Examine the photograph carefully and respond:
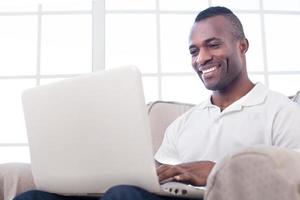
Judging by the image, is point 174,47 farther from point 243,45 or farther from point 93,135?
point 93,135

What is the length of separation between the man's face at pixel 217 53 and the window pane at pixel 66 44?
1259mm

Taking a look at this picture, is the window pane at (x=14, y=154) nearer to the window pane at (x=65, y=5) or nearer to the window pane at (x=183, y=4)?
the window pane at (x=65, y=5)

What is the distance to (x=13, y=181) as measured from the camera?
119 centimetres

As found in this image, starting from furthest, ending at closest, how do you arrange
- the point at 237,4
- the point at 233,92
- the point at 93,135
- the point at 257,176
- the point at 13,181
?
the point at 237,4 → the point at 233,92 → the point at 13,181 → the point at 93,135 → the point at 257,176

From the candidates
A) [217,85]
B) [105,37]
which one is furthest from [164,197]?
[105,37]

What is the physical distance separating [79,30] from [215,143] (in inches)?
60.8

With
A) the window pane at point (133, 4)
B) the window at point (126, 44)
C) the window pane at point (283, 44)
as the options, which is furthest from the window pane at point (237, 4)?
the window pane at point (133, 4)

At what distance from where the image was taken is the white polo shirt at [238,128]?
110cm

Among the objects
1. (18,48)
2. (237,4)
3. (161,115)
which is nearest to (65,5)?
(18,48)

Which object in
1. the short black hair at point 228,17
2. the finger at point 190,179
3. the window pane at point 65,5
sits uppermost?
the window pane at point 65,5

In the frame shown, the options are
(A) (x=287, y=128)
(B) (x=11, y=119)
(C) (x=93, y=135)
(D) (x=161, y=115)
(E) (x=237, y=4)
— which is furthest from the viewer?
(E) (x=237, y=4)

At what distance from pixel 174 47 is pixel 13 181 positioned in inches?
59.2

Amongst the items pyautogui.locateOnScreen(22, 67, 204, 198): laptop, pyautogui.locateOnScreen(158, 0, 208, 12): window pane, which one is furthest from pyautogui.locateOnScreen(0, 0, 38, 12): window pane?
pyautogui.locateOnScreen(22, 67, 204, 198): laptop

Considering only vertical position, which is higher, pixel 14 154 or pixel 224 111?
pixel 224 111
